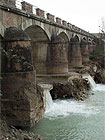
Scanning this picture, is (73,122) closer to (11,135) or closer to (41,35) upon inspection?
(11,135)

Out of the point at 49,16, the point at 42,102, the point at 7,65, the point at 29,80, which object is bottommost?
the point at 42,102

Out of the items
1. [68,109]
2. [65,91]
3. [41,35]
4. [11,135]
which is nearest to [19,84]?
[11,135]

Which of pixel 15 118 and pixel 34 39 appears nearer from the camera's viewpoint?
pixel 15 118

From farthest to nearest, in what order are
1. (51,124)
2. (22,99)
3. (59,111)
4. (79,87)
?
(79,87), (59,111), (51,124), (22,99)

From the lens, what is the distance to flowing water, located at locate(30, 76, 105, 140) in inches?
321

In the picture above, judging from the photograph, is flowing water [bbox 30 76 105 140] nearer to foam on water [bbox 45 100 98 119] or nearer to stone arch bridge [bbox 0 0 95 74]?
foam on water [bbox 45 100 98 119]

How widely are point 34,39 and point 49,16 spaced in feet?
6.39

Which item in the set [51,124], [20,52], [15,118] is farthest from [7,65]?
[51,124]

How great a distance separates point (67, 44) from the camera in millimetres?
22906

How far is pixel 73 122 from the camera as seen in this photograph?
9477mm

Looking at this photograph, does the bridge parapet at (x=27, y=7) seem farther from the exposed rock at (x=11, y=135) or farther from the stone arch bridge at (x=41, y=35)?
the exposed rock at (x=11, y=135)

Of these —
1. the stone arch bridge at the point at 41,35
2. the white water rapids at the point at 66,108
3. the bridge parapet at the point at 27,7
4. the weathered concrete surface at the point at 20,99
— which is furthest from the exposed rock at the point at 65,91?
the weathered concrete surface at the point at 20,99

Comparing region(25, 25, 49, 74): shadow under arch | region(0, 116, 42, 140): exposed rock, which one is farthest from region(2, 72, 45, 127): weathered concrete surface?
region(25, 25, 49, 74): shadow under arch

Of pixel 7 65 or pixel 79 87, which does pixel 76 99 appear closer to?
pixel 79 87
